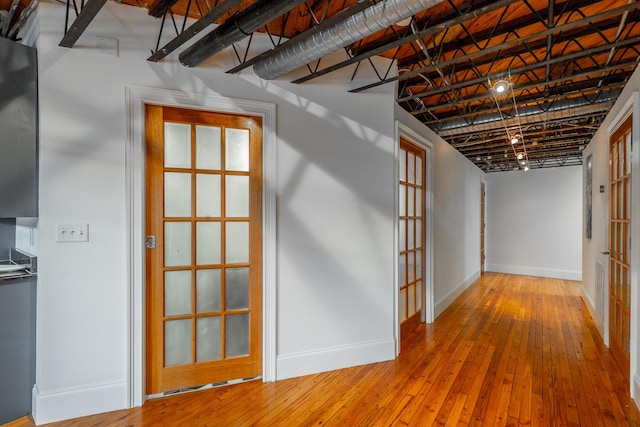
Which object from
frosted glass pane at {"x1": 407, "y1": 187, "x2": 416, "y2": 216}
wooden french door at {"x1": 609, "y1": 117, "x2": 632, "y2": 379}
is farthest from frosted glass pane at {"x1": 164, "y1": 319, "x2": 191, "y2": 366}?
wooden french door at {"x1": 609, "y1": 117, "x2": 632, "y2": 379}

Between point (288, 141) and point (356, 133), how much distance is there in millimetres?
645

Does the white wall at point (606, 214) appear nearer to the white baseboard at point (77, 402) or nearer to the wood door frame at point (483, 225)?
the wood door frame at point (483, 225)

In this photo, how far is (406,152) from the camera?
3.68 meters

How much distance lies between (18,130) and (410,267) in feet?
11.8

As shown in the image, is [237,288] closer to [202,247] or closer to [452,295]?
[202,247]

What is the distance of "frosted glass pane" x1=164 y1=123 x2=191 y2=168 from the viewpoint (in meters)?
2.41

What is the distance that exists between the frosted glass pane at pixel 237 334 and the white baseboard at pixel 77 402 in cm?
73

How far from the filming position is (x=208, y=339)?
2.53 metres

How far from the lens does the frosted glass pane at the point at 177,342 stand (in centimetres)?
242

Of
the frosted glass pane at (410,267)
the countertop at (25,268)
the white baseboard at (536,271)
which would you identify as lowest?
the white baseboard at (536,271)

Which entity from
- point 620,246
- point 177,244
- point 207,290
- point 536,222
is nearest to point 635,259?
point 620,246

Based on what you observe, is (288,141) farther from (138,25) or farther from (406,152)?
(406,152)

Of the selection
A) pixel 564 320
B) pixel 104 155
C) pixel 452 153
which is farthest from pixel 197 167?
pixel 564 320

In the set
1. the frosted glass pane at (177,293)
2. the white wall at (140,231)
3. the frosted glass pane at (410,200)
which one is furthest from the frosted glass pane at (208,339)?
the frosted glass pane at (410,200)
